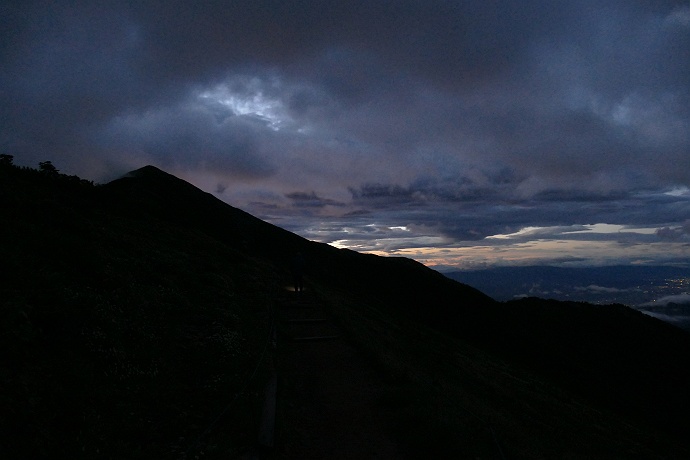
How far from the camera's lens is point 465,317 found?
7862 centimetres

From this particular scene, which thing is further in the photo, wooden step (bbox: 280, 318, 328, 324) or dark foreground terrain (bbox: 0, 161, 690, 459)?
wooden step (bbox: 280, 318, 328, 324)

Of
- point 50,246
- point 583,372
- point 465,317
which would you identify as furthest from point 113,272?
point 583,372

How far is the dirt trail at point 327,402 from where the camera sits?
7.20m

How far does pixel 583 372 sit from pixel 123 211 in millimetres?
78874

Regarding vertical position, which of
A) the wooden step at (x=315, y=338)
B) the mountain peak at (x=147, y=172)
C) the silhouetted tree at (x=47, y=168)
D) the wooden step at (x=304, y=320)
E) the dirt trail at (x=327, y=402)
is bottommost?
the dirt trail at (x=327, y=402)

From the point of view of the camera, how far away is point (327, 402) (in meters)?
9.40

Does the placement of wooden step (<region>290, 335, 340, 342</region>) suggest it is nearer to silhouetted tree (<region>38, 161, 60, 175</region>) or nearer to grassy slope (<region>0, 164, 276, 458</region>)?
grassy slope (<region>0, 164, 276, 458</region>)

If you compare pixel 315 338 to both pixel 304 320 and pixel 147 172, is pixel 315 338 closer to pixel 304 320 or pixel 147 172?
pixel 304 320

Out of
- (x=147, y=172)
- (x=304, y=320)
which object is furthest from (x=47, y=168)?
(x=147, y=172)

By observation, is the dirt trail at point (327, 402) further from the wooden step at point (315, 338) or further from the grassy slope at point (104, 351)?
the grassy slope at point (104, 351)

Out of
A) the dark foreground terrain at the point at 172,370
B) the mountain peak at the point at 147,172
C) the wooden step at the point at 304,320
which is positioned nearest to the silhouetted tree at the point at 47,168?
the dark foreground terrain at the point at 172,370

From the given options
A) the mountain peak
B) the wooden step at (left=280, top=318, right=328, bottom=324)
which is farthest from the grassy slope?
the mountain peak

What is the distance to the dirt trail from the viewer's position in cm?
720

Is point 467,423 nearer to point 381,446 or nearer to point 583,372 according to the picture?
point 381,446
